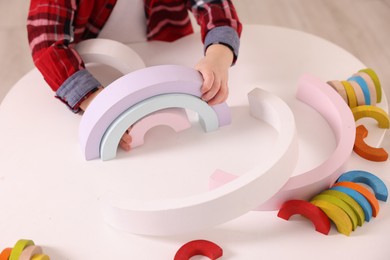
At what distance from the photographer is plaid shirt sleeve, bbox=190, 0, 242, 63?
2.93 feet

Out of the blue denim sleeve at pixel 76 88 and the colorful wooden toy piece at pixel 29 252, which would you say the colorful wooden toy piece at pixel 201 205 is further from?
the blue denim sleeve at pixel 76 88

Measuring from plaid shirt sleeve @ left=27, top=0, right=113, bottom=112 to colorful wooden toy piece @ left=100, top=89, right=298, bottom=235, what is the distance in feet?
0.69

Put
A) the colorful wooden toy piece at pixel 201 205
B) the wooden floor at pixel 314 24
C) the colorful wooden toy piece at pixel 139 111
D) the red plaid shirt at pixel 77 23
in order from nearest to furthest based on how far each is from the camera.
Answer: the colorful wooden toy piece at pixel 201 205, the colorful wooden toy piece at pixel 139 111, the red plaid shirt at pixel 77 23, the wooden floor at pixel 314 24

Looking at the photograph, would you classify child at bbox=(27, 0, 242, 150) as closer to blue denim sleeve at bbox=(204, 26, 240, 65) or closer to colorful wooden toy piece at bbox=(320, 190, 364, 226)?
blue denim sleeve at bbox=(204, 26, 240, 65)

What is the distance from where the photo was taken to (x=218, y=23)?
93 centimetres

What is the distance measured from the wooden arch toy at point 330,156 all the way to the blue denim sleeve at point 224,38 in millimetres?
117

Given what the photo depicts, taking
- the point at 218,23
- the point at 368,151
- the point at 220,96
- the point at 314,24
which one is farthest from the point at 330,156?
the point at 314,24

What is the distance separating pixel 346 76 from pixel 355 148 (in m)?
0.17

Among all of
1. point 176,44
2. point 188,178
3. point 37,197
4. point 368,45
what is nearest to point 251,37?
point 176,44

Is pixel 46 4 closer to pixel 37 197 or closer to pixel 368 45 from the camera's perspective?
pixel 37 197

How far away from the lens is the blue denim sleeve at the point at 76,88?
2.68 ft

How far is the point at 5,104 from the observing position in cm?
87

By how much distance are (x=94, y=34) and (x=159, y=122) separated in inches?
11.0

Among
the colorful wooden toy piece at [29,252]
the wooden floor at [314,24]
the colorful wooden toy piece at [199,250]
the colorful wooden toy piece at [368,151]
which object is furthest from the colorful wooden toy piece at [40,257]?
the wooden floor at [314,24]
